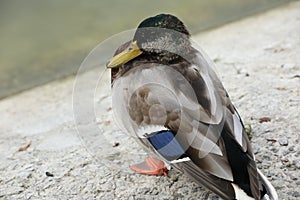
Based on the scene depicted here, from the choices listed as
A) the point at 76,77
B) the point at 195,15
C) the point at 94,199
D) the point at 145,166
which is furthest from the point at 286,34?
the point at 94,199

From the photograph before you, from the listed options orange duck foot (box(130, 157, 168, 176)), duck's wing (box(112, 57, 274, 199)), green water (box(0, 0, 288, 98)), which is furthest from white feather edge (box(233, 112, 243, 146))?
green water (box(0, 0, 288, 98))

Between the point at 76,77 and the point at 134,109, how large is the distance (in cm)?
250

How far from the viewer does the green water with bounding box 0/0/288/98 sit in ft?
17.0

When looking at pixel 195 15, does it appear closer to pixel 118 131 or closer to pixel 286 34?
pixel 286 34

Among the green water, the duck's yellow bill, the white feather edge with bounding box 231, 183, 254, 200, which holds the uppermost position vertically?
the duck's yellow bill

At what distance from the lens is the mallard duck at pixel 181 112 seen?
2248 mm

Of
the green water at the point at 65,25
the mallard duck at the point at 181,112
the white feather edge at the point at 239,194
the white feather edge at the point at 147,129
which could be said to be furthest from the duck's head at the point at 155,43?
the green water at the point at 65,25

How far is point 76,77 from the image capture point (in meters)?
4.96

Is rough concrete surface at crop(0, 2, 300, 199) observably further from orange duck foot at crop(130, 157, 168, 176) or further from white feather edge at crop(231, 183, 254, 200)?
white feather edge at crop(231, 183, 254, 200)

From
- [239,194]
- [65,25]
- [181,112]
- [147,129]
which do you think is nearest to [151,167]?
[147,129]

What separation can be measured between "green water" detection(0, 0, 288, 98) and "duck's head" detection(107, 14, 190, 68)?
2.30 metres

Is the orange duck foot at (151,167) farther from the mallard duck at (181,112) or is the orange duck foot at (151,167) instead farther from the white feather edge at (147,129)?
the white feather edge at (147,129)

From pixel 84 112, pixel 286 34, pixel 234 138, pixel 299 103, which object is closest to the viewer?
pixel 234 138

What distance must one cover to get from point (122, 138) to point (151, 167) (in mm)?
507
